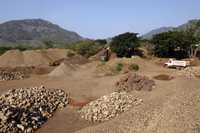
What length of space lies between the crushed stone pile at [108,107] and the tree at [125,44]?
38480mm

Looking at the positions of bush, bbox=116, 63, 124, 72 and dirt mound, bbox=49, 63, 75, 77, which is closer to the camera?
dirt mound, bbox=49, 63, 75, 77

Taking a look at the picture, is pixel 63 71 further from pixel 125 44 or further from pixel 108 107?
pixel 125 44

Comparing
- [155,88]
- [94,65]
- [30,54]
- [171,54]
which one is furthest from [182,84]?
[30,54]

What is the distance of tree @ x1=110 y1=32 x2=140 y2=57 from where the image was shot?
60.9 meters

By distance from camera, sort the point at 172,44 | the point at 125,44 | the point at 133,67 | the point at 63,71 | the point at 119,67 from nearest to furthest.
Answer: the point at 63,71 < the point at 119,67 < the point at 133,67 < the point at 172,44 < the point at 125,44

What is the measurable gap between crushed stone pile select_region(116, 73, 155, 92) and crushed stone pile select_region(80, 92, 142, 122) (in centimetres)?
389

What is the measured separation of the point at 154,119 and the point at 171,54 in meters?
46.1

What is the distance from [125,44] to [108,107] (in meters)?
40.1

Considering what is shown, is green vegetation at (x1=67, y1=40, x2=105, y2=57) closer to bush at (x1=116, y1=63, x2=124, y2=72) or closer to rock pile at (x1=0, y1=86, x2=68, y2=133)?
bush at (x1=116, y1=63, x2=124, y2=72)

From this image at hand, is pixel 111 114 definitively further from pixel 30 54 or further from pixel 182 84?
pixel 30 54

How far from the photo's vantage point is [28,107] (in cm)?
2152

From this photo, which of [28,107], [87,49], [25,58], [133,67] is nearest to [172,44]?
[87,49]

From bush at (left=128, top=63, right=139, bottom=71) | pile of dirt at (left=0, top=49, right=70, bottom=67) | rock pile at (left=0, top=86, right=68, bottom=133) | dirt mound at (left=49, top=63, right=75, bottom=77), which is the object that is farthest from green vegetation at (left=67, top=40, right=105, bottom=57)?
rock pile at (left=0, top=86, right=68, bottom=133)

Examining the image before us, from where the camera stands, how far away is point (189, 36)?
208ft
